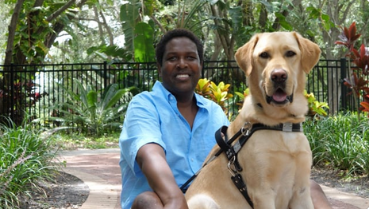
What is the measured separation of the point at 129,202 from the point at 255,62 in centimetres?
117

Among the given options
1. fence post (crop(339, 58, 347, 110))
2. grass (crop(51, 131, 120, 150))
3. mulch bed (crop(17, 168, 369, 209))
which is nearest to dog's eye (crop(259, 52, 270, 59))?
mulch bed (crop(17, 168, 369, 209))

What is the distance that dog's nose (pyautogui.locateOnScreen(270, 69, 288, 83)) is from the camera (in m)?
2.60

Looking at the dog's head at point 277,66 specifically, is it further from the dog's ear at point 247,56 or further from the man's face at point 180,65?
the man's face at point 180,65

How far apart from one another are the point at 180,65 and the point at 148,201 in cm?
100

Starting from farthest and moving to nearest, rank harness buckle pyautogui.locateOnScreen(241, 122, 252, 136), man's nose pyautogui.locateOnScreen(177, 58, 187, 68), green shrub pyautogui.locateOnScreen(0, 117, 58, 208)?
green shrub pyautogui.locateOnScreen(0, 117, 58, 208)
man's nose pyautogui.locateOnScreen(177, 58, 187, 68)
harness buckle pyautogui.locateOnScreen(241, 122, 252, 136)

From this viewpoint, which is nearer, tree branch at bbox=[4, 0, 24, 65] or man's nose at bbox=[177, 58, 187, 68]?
man's nose at bbox=[177, 58, 187, 68]

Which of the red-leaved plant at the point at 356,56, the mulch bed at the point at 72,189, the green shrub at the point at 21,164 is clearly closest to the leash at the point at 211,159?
the green shrub at the point at 21,164

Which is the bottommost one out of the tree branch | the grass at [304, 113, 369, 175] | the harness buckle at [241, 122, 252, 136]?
the grass at [304, 113, 369, 175]

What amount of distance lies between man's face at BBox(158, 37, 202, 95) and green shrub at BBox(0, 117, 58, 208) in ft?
5.83

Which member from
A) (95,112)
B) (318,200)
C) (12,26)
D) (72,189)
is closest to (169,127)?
(318,200)

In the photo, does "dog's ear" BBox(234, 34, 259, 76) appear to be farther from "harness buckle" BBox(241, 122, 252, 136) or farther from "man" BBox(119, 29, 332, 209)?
"man" BBox(119, 29, 332, 209)

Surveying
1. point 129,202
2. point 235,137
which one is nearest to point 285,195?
point 235,137

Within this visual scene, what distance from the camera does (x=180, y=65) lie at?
323 centimetres

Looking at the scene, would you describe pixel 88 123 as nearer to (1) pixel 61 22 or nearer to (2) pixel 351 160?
(1) pixel 61 22
